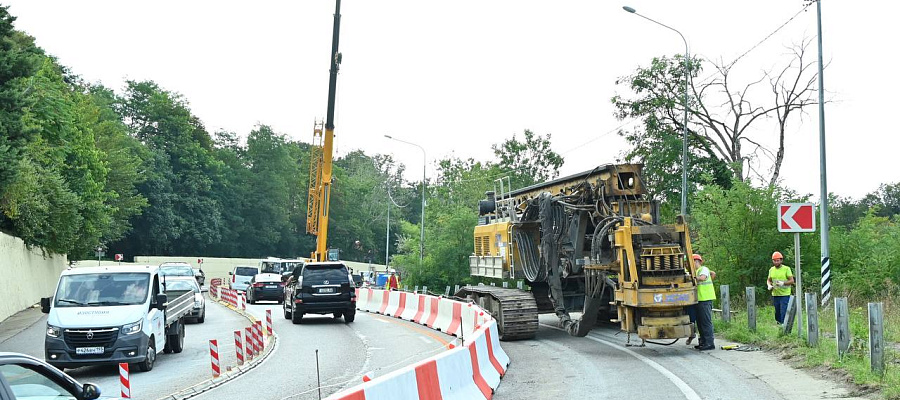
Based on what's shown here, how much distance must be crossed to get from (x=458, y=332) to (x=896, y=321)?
9700 mm

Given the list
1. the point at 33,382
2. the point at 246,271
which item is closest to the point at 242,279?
the point at 246,271

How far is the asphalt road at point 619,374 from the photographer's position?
453 inches

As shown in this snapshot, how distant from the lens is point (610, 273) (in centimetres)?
1745

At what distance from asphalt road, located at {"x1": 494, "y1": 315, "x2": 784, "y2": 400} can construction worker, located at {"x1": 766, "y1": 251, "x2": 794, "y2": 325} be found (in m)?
2.47

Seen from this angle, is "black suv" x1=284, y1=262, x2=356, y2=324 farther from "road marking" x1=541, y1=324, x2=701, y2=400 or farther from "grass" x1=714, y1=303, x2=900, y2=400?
"grass" x1=714, y1=303, x2=900, y2=400

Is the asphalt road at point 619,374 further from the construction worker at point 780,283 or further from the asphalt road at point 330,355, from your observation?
the construction worker at point 780,283

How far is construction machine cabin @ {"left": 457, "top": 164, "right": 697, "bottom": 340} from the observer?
15.9m

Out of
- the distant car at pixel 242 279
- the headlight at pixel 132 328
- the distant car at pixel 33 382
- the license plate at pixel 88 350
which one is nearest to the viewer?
the distant car at pixel 33 382

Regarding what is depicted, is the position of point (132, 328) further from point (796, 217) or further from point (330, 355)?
point (796, 217)

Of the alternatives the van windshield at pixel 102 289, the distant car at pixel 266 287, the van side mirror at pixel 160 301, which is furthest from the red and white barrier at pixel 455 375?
the distant car at pixel 266 287

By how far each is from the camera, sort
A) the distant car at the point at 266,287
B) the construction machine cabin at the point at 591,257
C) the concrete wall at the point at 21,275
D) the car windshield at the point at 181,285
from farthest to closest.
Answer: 1. the distant car at the point at 266,287
2. the concrete wall at the point at 21,275
3. the car windshield at the point at 181,285
4. the construction machine cabin at the point at 591,257

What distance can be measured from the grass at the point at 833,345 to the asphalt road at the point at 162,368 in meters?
9.49

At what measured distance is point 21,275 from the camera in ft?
117

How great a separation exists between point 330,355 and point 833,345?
30.3 ft
